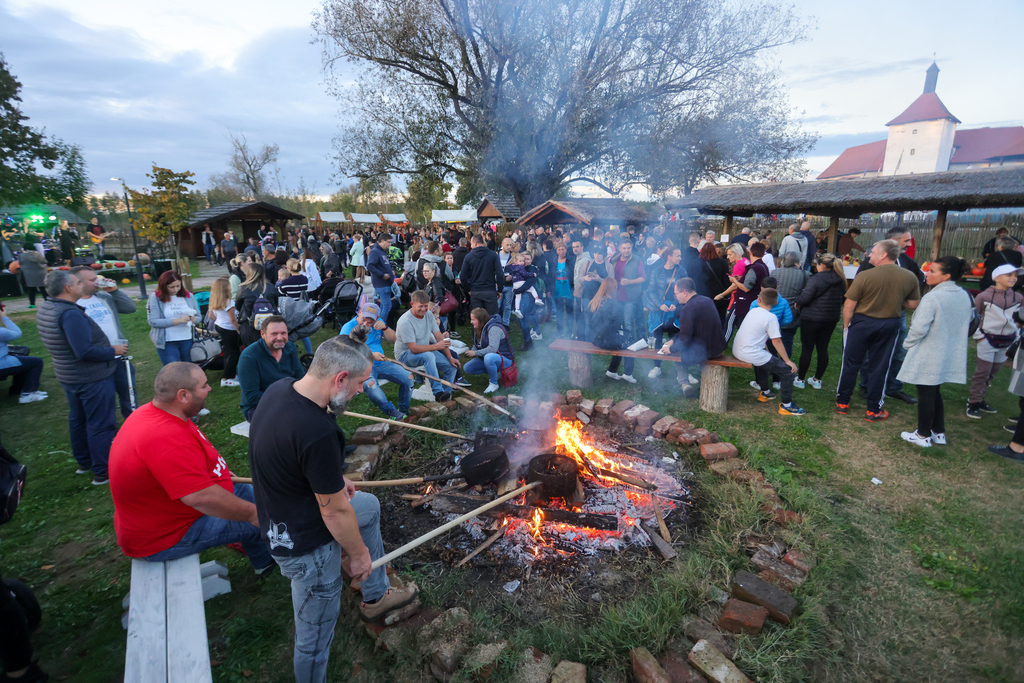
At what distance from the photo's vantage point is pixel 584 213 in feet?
45.2

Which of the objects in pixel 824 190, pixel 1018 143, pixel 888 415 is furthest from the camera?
pixel 1018 143

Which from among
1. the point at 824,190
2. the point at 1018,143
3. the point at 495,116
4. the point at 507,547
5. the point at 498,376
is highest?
the point at 1018,143

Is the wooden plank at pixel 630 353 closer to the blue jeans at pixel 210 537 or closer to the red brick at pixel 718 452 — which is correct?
the red brick at pixel 718 452

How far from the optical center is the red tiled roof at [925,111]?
171 ft

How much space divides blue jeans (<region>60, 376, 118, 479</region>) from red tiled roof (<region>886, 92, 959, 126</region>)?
74930 millimetres

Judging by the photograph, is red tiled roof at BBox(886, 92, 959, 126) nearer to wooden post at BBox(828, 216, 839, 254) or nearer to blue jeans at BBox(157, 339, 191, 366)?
wooden post at BBox(828, 216, 839, 254)

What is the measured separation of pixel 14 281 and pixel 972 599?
2132 centimetres

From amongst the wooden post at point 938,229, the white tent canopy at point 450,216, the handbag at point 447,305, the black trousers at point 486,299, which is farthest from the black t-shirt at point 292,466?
the white tent canopy at point 450,216

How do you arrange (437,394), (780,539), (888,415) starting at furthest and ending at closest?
(437,394) → (888,415) → (780,539)

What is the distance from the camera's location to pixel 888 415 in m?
5.39

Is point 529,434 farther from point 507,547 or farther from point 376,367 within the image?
point 376,367

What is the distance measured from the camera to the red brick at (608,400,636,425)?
5355 mm

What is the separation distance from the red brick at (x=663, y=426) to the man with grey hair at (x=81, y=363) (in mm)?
5303

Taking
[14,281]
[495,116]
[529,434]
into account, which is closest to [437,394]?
[529,434]
